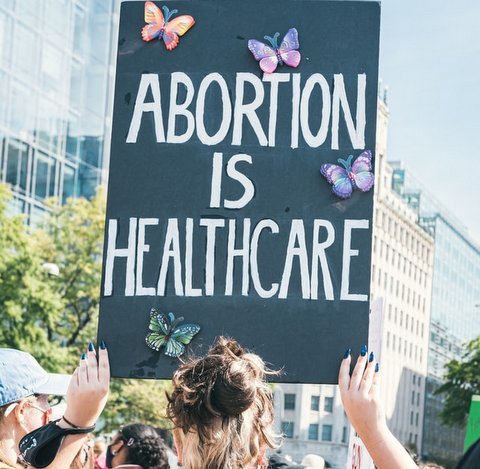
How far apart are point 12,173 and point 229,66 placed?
35.8 metres

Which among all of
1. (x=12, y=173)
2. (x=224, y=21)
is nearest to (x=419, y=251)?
(x=12, y=173)

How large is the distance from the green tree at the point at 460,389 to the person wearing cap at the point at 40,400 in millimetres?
37078

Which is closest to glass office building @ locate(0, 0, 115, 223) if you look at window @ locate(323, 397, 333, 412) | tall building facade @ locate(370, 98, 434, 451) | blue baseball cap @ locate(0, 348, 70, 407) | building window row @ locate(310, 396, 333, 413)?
blue baseball cap @ locate(0, 348, 70, 407)

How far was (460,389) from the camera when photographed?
41.7 m

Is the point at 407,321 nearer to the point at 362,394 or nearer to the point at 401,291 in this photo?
the point at 401,291

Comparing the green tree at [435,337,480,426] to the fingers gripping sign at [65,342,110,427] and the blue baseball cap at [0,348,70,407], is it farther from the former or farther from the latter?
the fingers gripping sign at [65,342,110,427]

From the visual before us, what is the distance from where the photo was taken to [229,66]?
3.98 meters

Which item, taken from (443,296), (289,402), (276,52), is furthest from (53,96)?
(443,296)

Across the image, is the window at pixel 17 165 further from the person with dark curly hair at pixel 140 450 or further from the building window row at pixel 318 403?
the building window row at pixel 318 403

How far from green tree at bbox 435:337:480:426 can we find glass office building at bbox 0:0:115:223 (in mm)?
15201

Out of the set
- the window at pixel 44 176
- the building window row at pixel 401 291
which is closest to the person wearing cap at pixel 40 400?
the window at pixel 44 176

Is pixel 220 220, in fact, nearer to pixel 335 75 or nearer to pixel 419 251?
pixel 335 75

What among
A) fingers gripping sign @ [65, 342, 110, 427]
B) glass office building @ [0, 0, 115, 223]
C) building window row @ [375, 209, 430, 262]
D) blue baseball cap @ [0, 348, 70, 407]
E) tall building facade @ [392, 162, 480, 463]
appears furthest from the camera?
tall building facade @ [392, 162, 480, 463]

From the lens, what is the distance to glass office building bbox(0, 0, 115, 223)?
127ft
